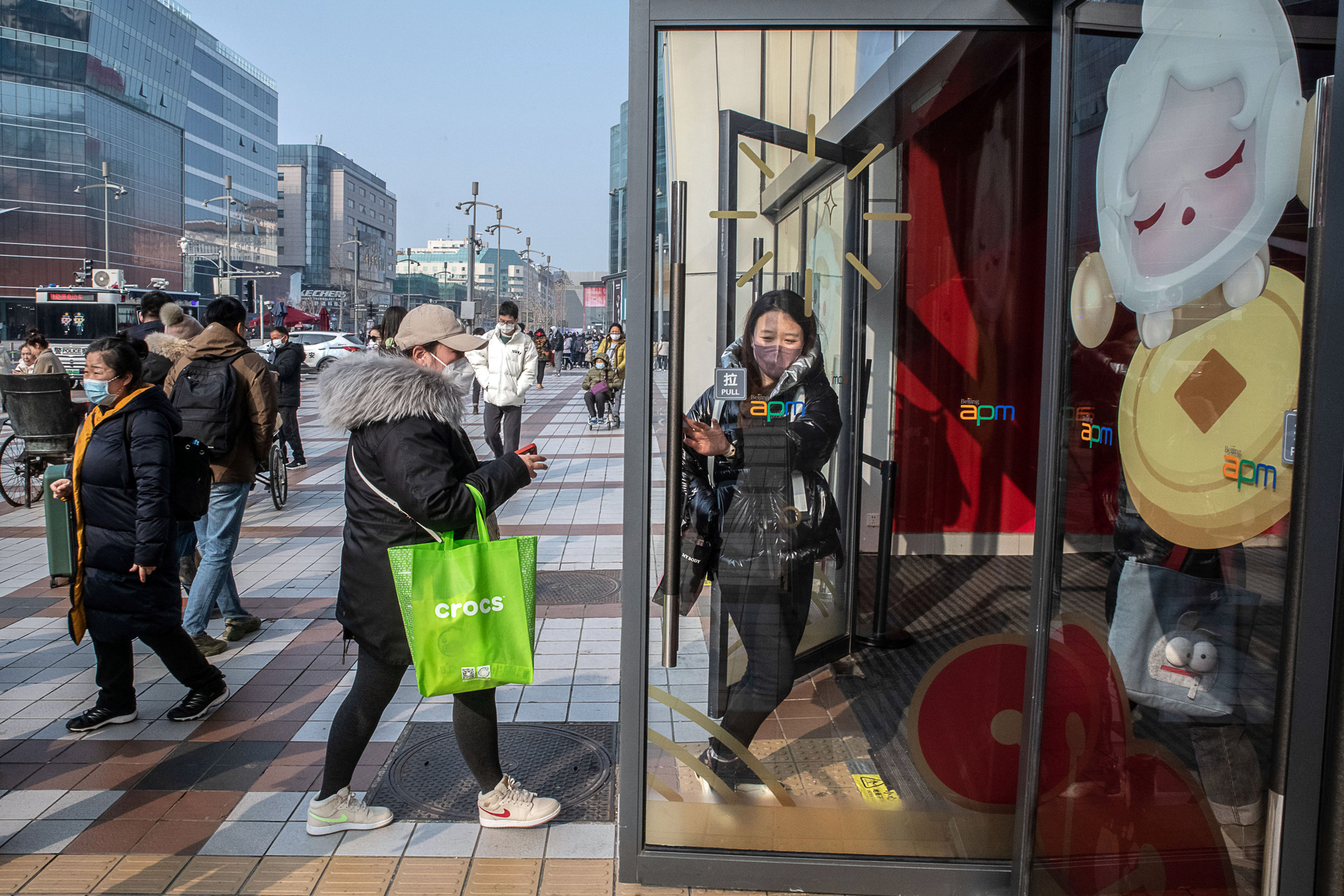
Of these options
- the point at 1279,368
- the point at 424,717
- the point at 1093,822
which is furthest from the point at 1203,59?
the point at 424,717

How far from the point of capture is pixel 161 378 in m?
6.10

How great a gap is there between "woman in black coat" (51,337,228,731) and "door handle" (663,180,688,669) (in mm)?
2306

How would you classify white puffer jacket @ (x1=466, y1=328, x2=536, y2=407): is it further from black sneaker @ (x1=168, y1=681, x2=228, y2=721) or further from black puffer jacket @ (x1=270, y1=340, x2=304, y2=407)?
black sneaker @ (x1=168, y1=681, x2=228, y2=721)

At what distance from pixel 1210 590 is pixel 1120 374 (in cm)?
59

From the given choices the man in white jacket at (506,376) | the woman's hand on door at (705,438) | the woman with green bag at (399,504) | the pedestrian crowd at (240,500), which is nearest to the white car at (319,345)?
the man in white jacket at (506,376)

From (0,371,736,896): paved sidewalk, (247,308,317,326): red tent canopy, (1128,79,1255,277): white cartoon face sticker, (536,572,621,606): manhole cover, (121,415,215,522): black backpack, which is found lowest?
(0,371,736,896): paved sidewalk

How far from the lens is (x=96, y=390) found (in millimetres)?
4812

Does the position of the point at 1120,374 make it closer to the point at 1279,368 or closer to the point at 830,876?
the point at 1279,368

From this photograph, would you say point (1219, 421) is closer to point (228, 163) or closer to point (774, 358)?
point (774, 358)

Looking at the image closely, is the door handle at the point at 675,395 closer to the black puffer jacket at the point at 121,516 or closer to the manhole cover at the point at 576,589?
the black puffer jacket at the point at 121,516

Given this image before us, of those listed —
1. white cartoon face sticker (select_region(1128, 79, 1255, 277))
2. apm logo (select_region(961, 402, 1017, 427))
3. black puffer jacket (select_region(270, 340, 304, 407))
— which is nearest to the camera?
white cartoon face sticker (select_region(1128, 79, 1255, 277))

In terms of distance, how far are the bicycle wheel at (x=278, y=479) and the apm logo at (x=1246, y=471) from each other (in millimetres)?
8763

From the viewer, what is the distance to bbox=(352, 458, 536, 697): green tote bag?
9.73 feet

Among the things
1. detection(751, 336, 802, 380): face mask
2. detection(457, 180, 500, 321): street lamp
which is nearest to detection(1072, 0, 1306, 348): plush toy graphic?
detection(751, 336, 802, 380): face mask
